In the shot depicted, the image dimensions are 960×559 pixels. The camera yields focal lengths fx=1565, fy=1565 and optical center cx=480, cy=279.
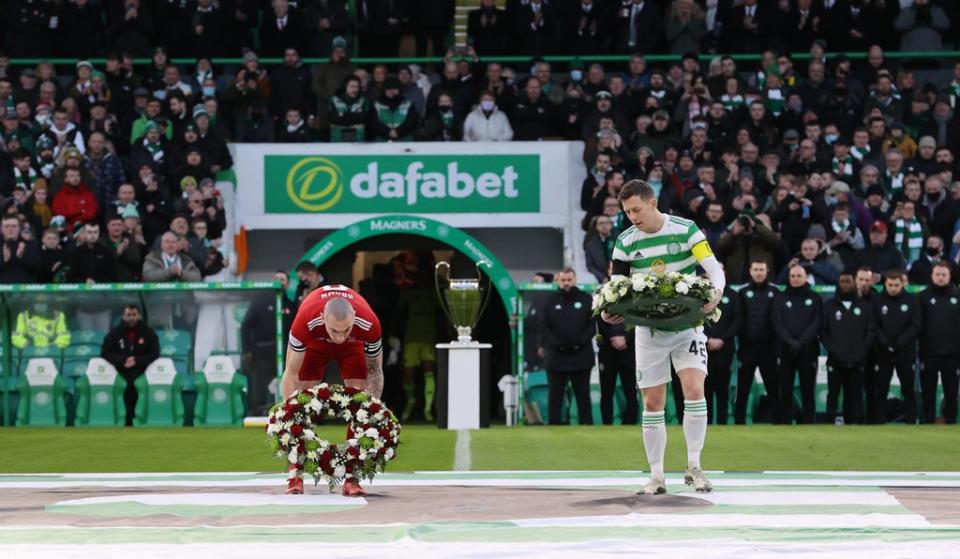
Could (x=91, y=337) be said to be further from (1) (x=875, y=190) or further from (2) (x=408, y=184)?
(1) (x=875, y=190)

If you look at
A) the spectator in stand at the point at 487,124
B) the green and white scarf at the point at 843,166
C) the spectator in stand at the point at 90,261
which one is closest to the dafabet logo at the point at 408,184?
the spectator in stand at the point at 487,124

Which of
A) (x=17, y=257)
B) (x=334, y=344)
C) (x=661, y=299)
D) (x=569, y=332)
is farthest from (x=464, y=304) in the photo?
(x=661, y=299)

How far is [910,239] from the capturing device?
22266 mm

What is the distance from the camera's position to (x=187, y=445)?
16.7m

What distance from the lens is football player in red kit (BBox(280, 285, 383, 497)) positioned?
10375mm

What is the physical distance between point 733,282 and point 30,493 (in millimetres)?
12219

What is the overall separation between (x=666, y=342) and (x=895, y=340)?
10.7m

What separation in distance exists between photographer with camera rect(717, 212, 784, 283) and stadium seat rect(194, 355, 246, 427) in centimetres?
666

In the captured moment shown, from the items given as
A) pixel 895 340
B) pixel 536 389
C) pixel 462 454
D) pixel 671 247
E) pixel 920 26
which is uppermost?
pixel 920 26

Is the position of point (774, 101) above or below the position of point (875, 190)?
above

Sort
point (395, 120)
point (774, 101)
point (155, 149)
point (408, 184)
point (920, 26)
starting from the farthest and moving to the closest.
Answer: point (920, 26)
point (774, 101)
point (395, 120)
point (408, 184)
point (155, 149)

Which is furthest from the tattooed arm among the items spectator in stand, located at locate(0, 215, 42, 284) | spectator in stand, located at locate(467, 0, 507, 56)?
spectator in stand, located at locate(467, 0, 507, 56)

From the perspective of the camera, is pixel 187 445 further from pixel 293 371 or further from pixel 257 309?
pixel 293 371

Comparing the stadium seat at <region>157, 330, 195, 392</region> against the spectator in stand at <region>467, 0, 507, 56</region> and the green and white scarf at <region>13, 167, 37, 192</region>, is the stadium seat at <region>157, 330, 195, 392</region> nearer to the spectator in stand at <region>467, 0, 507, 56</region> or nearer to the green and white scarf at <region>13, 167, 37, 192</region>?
the green and white scarf at <region>13, 167, 37, 192</region>
